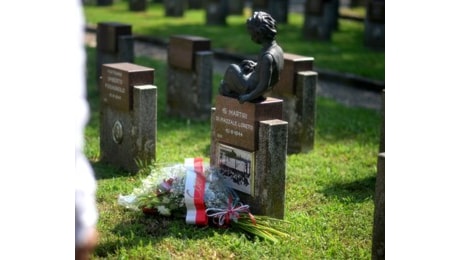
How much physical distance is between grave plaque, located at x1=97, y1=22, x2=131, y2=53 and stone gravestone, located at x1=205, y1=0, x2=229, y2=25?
8385 mm

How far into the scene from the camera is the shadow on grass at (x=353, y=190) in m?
7.96

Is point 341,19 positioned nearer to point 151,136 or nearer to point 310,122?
point 310,122

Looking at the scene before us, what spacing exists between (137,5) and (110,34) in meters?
10.5

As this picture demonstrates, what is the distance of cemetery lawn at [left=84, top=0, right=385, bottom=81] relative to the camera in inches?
611

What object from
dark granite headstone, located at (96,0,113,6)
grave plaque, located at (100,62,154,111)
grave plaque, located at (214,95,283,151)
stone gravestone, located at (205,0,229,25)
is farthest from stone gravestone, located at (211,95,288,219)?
dark granite headstone, located at (96,0,113,6)

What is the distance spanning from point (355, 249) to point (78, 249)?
113 inches

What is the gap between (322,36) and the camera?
60.2 feet

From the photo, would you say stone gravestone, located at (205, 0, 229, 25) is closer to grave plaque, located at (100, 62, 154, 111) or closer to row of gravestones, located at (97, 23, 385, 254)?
row of gravestones, located at (97, 23, 385, 254)

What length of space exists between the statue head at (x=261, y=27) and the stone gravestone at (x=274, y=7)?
13459 mm

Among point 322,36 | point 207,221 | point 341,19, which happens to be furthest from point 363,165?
point 341,19

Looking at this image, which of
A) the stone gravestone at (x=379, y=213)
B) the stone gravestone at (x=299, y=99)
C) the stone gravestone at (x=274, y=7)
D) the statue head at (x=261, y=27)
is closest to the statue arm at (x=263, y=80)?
the statue head at (x=261, y=27)

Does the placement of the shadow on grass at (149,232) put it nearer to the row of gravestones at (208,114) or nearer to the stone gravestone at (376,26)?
the row of gravestones at (208,114)
